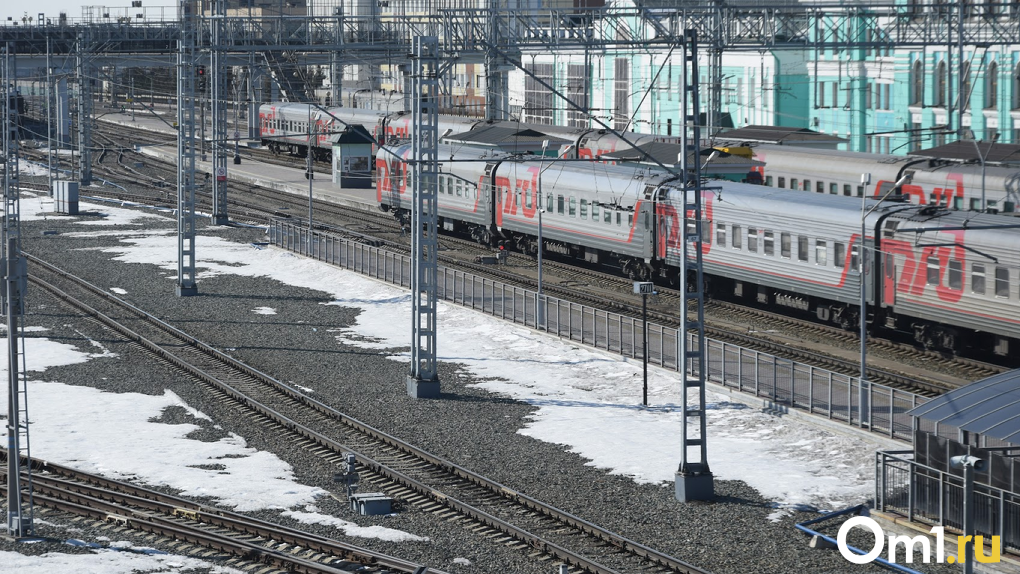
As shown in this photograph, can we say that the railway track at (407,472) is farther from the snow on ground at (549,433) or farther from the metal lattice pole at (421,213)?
the metal lattice pole at (421,213)

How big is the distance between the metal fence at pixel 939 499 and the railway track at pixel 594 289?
8.45 metres

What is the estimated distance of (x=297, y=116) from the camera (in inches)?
3462

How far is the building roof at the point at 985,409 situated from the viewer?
65.2 ft

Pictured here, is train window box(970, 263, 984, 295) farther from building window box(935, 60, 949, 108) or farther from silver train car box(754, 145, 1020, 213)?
building window box(935, 60, 949, 108)

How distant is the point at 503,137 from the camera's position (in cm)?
6091

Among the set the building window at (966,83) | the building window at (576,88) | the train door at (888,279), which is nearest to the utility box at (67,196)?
the building window at (576,88)

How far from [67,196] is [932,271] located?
44967mm

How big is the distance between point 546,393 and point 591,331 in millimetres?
4231

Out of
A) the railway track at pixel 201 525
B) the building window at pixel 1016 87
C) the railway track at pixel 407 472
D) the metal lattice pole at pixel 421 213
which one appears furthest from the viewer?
the building window at pixel 1016 87

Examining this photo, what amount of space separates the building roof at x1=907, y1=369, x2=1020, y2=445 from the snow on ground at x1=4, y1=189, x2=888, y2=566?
253cm

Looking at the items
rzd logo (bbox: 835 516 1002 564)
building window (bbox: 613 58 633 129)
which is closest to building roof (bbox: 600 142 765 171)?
rzd logo (bbox: 835 516 1002 564)

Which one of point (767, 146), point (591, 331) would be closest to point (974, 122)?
point (767, 146)

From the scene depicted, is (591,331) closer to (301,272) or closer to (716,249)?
(716,249)

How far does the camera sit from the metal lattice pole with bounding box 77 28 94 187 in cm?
7294
